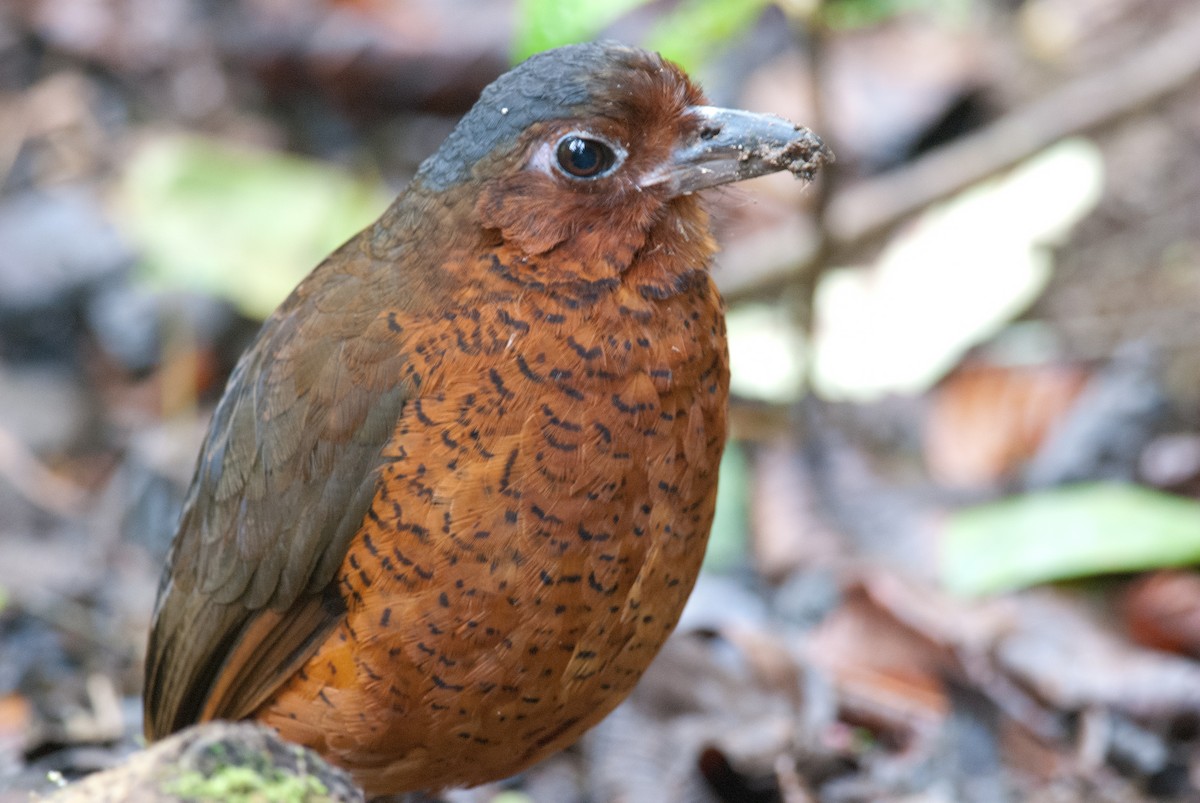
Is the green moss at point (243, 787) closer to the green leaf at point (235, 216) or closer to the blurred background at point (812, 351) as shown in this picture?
the blurred background at point (812, 351)

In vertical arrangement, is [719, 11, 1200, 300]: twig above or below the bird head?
above

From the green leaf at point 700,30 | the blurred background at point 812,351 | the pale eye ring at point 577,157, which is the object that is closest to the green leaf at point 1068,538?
the blurred background at point 812,351

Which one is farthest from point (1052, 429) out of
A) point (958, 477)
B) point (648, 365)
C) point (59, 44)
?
point (59, 44)

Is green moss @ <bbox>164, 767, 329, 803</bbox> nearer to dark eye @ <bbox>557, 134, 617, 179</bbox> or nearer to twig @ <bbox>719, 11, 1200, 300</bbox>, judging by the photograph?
dark eye @ <bbox>557, 134, 617, 179</bbox>

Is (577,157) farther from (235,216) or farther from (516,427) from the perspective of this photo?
(235,216)

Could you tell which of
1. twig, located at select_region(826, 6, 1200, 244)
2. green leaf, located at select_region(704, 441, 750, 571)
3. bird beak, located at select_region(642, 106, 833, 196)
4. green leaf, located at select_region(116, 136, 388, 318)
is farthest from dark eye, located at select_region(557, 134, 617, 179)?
twig, located at select_region(826, 6, 1200, 244)

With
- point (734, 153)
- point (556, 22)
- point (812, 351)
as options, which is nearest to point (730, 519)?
point (812, 351)
